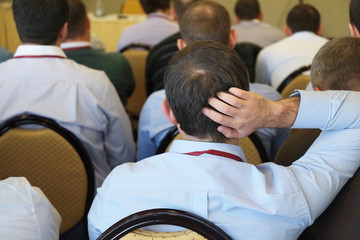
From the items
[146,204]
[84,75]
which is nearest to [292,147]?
[146,204]

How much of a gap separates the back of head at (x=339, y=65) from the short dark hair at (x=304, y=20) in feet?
6.38

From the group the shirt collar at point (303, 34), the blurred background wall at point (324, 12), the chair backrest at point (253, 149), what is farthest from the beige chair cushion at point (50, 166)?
the blurred background wall at point (324, 12)

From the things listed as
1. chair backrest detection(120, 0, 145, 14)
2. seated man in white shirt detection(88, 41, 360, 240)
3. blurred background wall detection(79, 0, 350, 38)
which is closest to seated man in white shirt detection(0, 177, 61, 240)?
seated man in white shirt detection(88, 41, 360, 240)

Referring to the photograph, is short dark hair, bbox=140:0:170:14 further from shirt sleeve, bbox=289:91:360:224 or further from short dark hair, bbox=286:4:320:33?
shirt sleeve, bbox=289:91:360:224

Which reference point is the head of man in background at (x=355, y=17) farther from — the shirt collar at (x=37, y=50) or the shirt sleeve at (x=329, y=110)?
the shirt collar at (x=37, y=50)

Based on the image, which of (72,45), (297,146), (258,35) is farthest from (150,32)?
(297,146)

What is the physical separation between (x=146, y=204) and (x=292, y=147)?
65 cm

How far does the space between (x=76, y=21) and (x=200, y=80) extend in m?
1.88

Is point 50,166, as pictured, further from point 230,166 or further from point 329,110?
point 329,110

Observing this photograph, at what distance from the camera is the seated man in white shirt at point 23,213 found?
1136 mm

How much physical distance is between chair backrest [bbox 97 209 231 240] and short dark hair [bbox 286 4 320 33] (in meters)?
2.64

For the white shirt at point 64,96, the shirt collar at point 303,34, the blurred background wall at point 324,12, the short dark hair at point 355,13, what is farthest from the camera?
the blurred background wall at point 324,12

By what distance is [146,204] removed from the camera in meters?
1.14

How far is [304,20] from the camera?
136 inches
